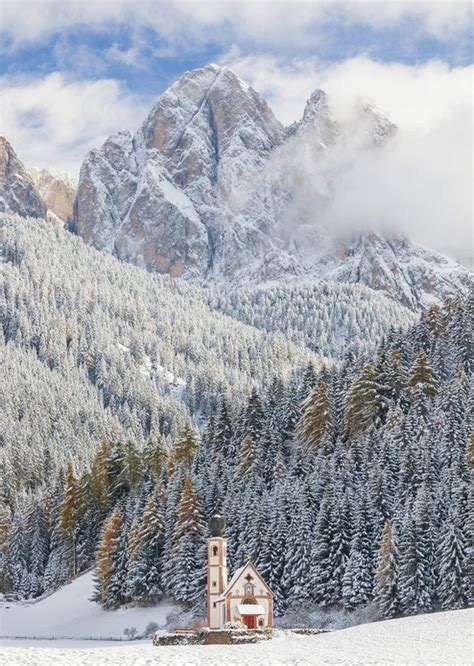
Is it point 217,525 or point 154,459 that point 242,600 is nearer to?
point 217,525

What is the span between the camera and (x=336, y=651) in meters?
35.8

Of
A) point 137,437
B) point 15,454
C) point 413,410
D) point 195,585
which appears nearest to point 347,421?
point 413,410

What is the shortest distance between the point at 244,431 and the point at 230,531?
19.3 m

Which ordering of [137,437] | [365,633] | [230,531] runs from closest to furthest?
1. [365,633]
2. [230,531]
3. [137,437]

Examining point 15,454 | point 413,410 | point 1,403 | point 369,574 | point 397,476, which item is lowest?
point 369,574

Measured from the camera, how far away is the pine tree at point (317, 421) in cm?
8594

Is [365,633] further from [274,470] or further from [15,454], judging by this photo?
[15,454]

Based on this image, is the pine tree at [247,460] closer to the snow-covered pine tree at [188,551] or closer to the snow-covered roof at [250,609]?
the snow-covered pine tree at [188,551]

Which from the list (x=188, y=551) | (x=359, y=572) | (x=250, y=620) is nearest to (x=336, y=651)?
(x=250, y=620)

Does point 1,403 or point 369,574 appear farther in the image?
point 1,403

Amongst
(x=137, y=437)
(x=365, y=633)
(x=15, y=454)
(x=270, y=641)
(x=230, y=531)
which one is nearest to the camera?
(x=365, y=633)

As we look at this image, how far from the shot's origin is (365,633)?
1678 inches

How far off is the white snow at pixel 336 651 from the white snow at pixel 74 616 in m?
32.4

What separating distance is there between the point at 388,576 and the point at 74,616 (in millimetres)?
33026
